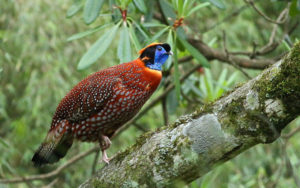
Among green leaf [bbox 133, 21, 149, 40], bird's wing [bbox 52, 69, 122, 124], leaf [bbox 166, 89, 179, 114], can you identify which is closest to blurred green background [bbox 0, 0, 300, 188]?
leaf [bbox 166, 89, 179, 114]

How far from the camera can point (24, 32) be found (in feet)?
21.4

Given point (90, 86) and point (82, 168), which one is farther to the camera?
point (82, 168)

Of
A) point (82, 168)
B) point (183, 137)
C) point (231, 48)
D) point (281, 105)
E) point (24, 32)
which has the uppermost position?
point (281, 105)

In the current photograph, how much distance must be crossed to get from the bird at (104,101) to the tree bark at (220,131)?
56 centimetres

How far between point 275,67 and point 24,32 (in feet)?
17.2

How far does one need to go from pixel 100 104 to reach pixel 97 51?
47cm

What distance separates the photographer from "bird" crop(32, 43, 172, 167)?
9.59ft

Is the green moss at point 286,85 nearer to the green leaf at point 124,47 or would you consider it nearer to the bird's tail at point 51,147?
the green leaf at point 124,47

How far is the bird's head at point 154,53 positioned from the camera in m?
3.02

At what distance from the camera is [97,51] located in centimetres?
322

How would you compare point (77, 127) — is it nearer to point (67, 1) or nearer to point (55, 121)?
point (55, 121)

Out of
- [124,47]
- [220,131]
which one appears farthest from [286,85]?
[124,47]

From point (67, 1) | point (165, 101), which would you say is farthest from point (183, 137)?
point (67, 1)

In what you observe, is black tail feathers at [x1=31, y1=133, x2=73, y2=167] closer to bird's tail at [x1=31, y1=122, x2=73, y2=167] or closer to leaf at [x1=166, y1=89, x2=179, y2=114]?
bird's tail at [x1=31, y1=122, x2=73, y2=167]
